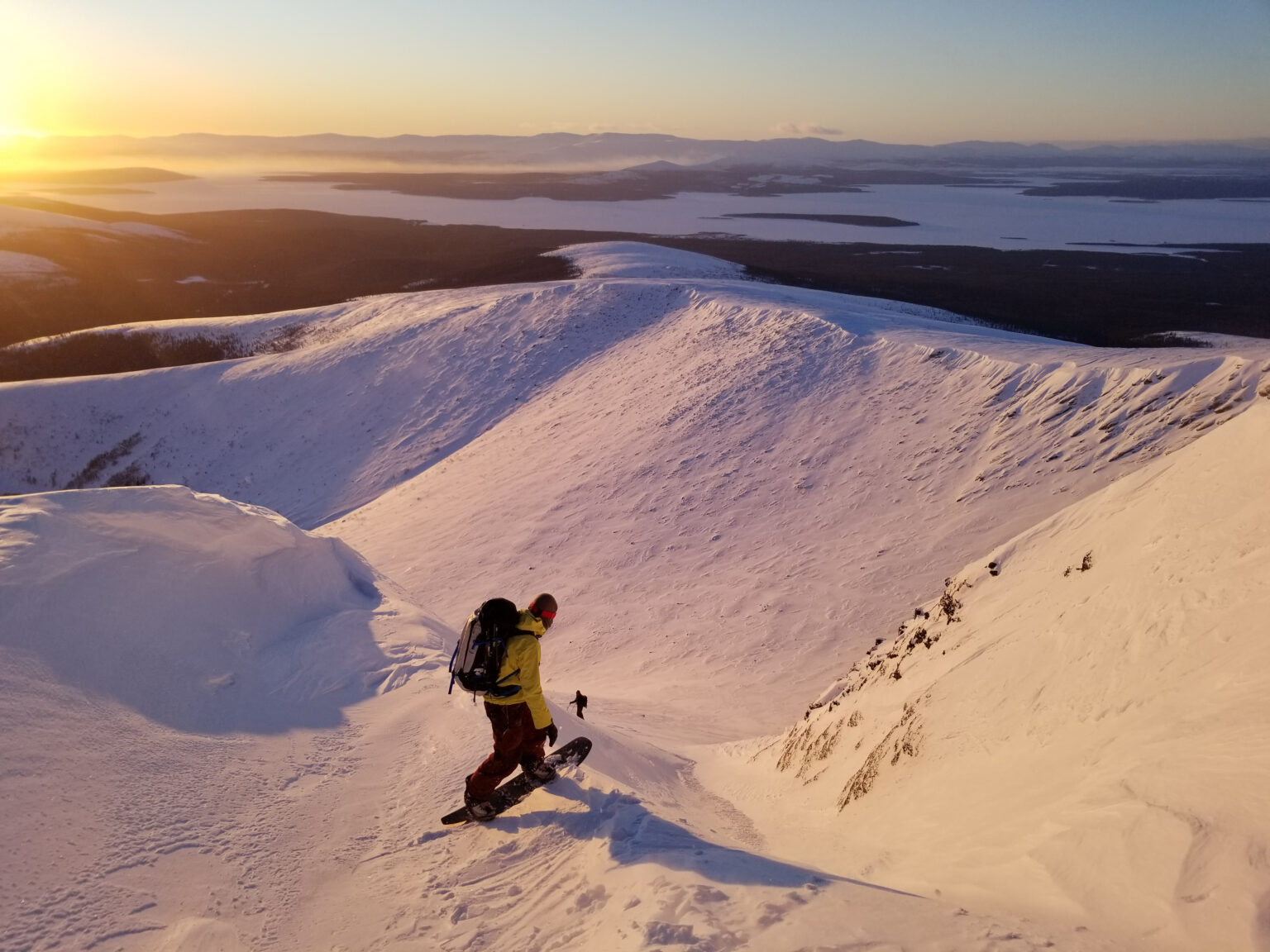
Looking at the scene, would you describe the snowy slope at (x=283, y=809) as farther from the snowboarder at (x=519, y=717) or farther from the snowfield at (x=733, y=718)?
the snowboarder at (x=519, y=717)

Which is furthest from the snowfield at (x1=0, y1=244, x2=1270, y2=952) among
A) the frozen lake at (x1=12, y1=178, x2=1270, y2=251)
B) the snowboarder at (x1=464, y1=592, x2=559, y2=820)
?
the frozen lake at (x1=12, y1=178, x2=1270, y2=251)

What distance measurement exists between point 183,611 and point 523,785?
4090 mm

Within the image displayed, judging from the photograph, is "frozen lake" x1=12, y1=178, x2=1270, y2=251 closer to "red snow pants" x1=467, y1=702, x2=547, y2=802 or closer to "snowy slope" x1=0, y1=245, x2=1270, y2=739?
"snowy slope" x1=0, y1=245, x2=1270, y2=739

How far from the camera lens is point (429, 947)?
4328 millimetres

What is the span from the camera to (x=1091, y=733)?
5.71m

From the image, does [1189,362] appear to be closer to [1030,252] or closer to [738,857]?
[738,857]

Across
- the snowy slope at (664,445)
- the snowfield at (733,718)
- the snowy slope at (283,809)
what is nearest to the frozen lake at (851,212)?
the snowy slope at (664,445)

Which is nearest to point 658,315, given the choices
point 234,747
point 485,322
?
point 485,322

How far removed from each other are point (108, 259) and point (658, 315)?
247 ft

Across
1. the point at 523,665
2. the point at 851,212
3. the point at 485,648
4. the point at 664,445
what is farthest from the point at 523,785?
the point at 851,212

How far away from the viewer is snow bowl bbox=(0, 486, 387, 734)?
643cm

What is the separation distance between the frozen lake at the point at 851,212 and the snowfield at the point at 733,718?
87.1 metres

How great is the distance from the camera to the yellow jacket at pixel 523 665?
5.22 m

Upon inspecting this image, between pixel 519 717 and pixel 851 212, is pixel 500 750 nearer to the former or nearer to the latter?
pixel 519 717
